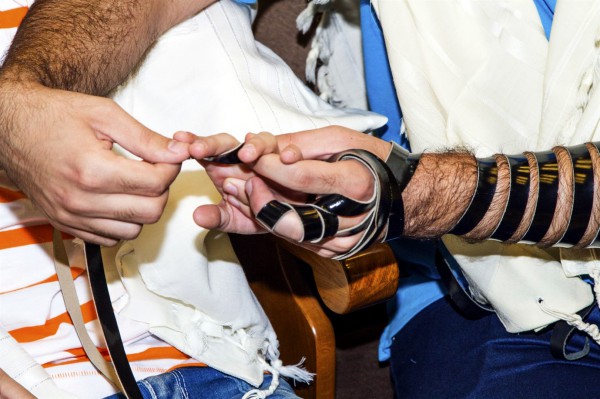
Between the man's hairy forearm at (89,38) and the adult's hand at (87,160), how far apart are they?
66 mm

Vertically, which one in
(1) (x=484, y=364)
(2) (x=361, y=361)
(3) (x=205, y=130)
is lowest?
(2) (x=361, y=361)

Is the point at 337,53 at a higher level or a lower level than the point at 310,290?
higher

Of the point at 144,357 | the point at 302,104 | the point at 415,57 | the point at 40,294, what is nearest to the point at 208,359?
the point at 144,357

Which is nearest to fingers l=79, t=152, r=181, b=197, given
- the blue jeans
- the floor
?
the blue jeans

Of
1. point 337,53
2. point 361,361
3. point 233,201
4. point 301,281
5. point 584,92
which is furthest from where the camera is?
point 361,361

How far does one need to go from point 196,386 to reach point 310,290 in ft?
0.64

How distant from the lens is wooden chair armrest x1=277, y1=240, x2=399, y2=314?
34.8 inches

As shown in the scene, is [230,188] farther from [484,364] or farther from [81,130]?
[484,364]

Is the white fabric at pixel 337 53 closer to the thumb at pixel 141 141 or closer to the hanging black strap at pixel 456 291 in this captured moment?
the hanging black strap at pixel 456 291

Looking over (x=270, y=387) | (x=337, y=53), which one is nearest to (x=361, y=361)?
(x=270, y=387)

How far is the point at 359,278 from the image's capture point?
0.89 meters

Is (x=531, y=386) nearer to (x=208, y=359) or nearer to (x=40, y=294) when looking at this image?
(x=208, y=359)

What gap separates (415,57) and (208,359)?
47cm

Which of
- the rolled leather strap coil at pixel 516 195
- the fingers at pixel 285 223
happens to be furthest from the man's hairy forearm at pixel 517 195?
the fingers at pixel 285 223
